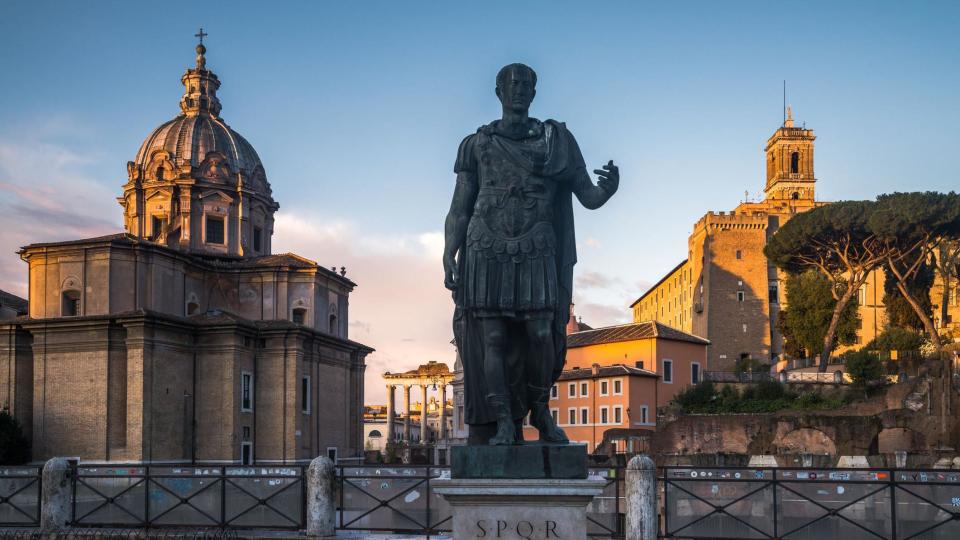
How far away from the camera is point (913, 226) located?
55219mm

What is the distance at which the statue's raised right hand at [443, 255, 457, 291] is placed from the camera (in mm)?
6246

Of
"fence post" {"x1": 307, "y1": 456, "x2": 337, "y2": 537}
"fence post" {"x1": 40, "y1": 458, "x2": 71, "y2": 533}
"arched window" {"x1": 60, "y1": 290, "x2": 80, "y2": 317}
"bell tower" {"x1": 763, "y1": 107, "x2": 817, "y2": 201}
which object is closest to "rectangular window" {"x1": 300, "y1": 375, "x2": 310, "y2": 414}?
"arched window" {"x1": 60, "y1": 290, "x2": 80, "y2": 317}

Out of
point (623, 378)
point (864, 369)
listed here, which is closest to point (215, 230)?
point (623, 378)

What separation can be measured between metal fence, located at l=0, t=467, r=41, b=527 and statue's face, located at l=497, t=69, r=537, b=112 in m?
8.98

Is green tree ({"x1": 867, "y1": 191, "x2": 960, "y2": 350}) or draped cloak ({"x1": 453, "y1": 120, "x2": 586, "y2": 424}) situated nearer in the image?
draped cloak ({"x1": 453, "y1": 120, "x2": 586, "y2": 424})

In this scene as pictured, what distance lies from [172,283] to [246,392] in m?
6.23

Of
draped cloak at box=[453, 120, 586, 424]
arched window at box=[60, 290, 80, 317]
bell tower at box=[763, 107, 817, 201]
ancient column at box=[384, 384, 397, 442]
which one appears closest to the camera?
draped cloak at box=[453, 120, 586, 424]

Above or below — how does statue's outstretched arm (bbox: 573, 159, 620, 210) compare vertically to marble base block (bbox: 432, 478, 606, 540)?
above

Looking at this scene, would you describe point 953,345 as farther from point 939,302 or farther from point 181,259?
point 181,259

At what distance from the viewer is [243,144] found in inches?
2144

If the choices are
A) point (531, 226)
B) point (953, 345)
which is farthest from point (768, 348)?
point (531, 226)

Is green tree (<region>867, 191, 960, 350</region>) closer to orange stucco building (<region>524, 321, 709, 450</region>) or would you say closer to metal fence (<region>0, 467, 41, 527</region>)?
orange stucco building (<region>524, 321, 709, 450</region>)

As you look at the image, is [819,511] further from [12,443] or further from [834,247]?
[834,247]

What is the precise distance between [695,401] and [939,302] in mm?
30909
